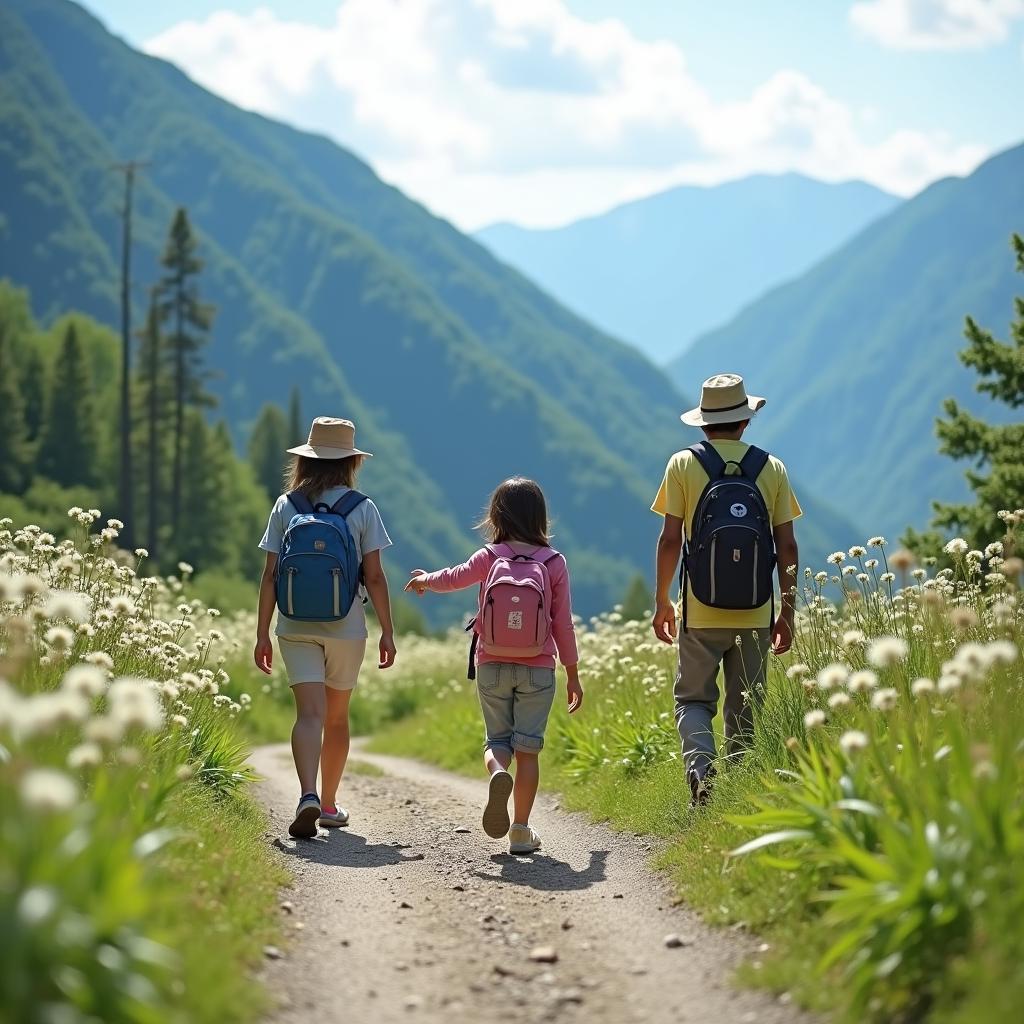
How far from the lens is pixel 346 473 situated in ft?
29.3

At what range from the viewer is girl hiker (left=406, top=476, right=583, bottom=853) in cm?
819

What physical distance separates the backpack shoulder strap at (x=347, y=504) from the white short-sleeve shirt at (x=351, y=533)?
2 centimetres

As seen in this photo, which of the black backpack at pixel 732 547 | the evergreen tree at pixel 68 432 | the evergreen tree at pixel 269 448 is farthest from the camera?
the evergreen tree at pixel 269 448

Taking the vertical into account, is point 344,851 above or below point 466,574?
below

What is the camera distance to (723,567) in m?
8.06

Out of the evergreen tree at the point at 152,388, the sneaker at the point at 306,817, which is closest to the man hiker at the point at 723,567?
the sneaker at the point at 306,817

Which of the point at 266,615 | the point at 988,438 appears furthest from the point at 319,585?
the point at 988,438

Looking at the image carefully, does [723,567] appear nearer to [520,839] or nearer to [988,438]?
[520,839]

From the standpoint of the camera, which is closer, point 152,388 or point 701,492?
point 701,492

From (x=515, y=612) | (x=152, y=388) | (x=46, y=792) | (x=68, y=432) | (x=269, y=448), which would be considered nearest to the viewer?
(x=46, y=792)

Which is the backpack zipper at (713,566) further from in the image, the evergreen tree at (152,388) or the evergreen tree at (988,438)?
the evergreen tree at (152,388)

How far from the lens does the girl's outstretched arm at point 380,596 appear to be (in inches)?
337

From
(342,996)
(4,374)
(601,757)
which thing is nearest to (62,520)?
(4,374)

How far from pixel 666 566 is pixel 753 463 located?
796mm
